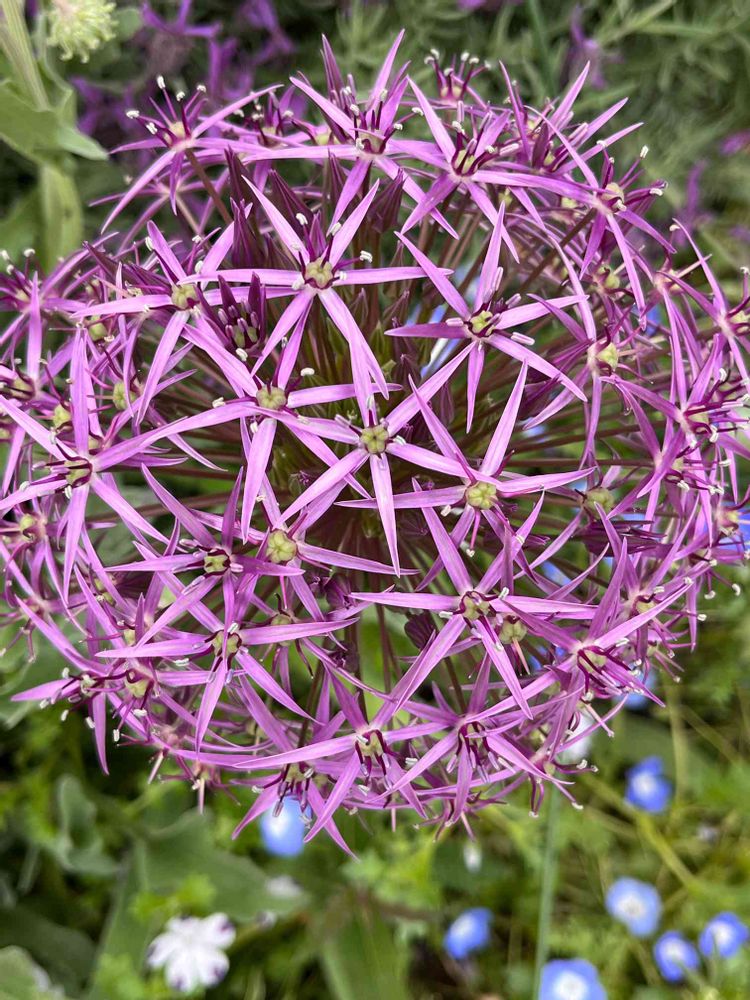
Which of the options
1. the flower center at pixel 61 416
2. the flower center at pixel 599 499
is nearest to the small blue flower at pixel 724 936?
the flower center at pixel 599 499

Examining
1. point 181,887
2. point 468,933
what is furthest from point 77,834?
point 468,933

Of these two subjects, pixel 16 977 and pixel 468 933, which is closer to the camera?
pixel 16 977

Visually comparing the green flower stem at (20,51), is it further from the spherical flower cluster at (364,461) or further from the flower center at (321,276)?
the flower center at (321,276)

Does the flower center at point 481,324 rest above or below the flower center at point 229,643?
above

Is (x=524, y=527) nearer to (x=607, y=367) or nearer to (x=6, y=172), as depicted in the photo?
(x=607, y=367)

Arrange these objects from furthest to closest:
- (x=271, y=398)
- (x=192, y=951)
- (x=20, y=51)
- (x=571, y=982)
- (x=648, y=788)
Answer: (x=648, y=788) < (x=571, y=982) < (x=192, y=951) < (x=20, y=51) < (x=271, y=398)

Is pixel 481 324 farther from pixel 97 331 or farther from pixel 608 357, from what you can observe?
pixel 97 331

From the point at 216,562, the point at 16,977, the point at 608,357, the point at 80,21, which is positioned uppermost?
the point at 80,21
